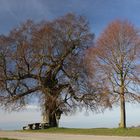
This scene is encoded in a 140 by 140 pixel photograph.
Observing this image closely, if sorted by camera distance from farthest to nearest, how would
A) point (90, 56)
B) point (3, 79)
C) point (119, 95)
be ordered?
point (3, 79)
point (90, 56)
point (119, 95)

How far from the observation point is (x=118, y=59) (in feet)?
135

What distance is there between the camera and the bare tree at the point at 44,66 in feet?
152

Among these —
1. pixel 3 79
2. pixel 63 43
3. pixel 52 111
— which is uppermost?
pixel 63 43

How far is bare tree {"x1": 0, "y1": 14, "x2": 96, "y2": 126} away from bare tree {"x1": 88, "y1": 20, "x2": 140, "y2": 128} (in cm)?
458

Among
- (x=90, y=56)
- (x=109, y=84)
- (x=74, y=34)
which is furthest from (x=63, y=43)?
(x=109, y=84)

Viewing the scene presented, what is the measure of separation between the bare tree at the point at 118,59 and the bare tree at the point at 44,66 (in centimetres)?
458

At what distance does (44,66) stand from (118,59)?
1019 centimetres

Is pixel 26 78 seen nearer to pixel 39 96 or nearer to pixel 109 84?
pixel 39 96

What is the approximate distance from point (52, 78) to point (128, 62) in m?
10.9

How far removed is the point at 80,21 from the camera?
48.8 m

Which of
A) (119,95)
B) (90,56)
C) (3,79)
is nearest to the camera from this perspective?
(119,95)

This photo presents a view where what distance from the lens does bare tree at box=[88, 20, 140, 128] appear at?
40281 mm

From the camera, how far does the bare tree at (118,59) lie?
1586 inches

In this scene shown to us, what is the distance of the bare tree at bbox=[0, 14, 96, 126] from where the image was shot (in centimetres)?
4631
